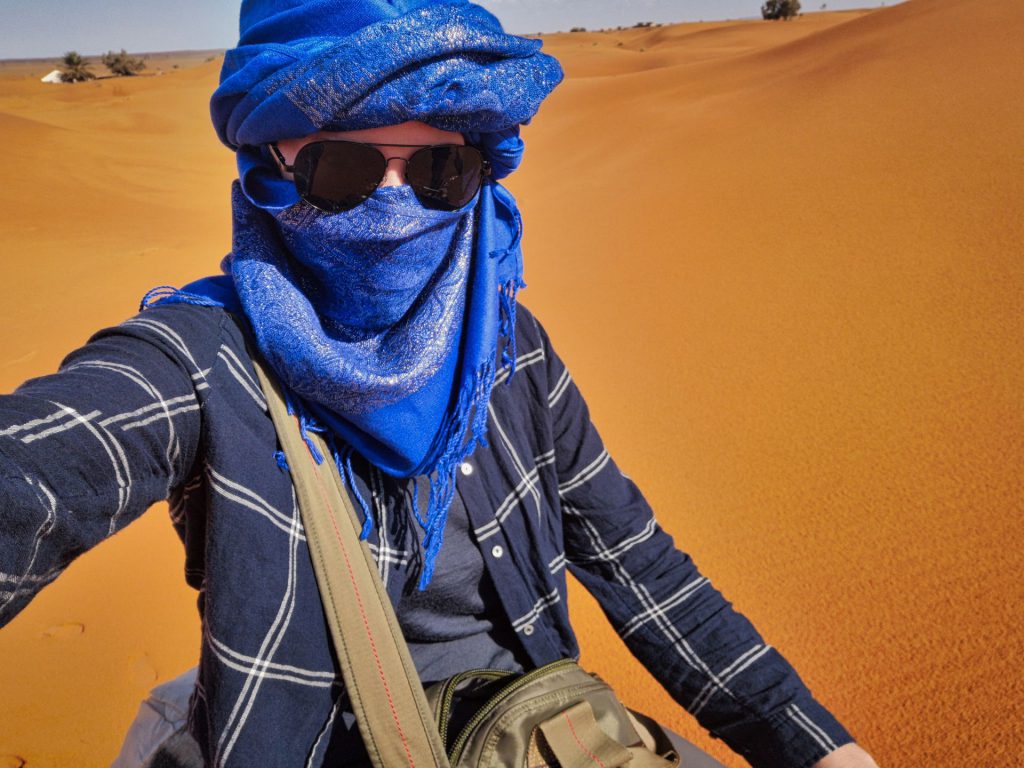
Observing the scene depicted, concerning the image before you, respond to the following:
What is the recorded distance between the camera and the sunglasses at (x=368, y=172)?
119 centimetres

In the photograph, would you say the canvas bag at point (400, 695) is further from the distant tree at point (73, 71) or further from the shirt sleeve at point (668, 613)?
the distant tree at point (73, 71)

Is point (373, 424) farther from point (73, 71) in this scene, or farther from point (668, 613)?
point (73, 71)

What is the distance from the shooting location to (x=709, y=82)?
15180mm

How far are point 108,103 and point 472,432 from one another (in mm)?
29450

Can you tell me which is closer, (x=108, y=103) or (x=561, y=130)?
(x=561, y=130)

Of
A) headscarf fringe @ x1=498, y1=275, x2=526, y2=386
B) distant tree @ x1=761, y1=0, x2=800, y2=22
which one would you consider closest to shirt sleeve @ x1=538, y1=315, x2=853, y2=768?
headscarf fringe @ x1=498, y1=275, x2=526, y2=386

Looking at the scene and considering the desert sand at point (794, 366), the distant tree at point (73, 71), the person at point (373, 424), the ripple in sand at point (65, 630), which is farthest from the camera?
the distant tree at point (73, 71)

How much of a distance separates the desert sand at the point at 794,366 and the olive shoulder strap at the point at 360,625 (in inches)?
69.4

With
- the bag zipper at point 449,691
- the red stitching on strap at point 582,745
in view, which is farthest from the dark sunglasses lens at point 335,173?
the red stitching on strap at point 582,745

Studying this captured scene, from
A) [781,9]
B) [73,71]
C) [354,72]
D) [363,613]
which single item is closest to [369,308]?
[354,72]

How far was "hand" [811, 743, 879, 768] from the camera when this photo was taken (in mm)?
1293

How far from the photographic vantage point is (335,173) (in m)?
1.19

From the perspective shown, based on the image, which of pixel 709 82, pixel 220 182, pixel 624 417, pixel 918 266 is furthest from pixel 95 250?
pixel 709 82

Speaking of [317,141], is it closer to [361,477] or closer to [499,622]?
[361,477]
